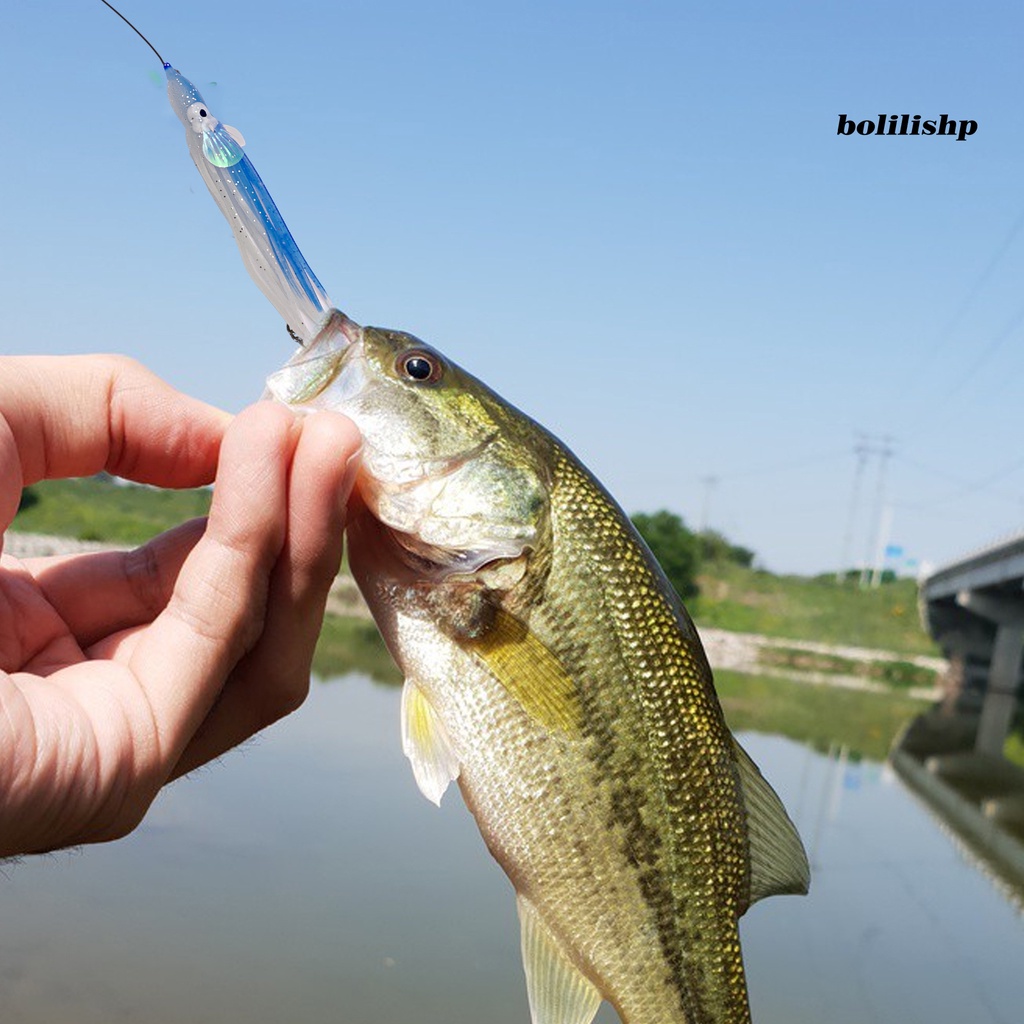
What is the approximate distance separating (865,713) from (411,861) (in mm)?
25940

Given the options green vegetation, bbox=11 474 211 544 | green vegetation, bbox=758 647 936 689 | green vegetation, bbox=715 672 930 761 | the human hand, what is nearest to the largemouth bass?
the human hand

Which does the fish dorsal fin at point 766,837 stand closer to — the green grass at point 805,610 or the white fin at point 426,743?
the white fin at point 426,743

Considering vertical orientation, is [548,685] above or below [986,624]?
below

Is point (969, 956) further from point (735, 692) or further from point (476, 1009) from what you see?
point (735, 692)

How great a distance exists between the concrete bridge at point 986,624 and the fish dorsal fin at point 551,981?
106 feet

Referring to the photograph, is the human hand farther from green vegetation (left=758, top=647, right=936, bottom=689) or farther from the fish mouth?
green vegetation (left=758, top=647, right=936, bottom=689)

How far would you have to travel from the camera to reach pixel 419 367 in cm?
305

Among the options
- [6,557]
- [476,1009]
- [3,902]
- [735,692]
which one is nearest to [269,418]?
[6,557]

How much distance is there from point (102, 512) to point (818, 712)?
3088 centimetres

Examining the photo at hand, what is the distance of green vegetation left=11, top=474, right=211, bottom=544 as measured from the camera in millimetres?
44875

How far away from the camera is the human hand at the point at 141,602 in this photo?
7.84 feet

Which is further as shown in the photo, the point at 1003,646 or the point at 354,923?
the point at 1003,646

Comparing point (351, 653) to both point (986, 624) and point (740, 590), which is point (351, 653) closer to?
point (740, 590)

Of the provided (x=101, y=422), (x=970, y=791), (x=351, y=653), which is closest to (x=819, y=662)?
(x=970, y=791)
